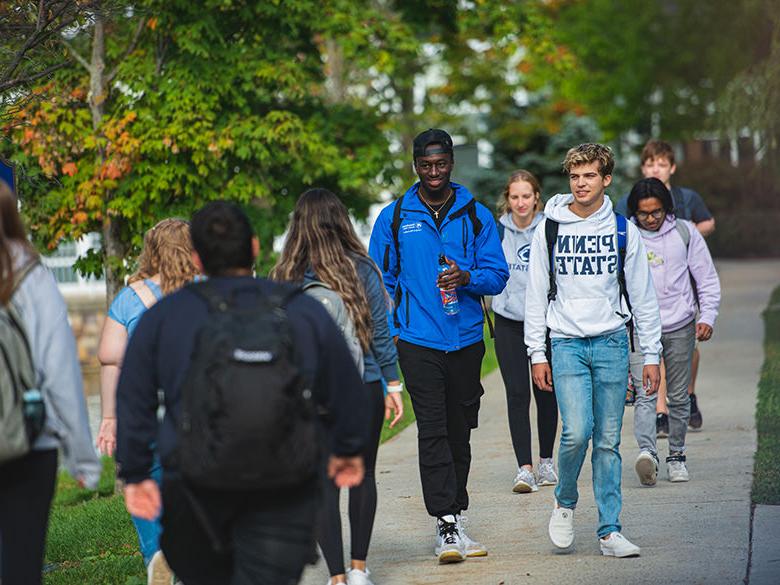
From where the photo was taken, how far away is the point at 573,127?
28047mm

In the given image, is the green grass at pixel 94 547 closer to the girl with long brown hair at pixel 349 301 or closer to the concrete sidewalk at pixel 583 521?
the concrete sidewalk at pixel 583 521

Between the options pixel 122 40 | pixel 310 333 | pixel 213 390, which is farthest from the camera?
pixel 122 40

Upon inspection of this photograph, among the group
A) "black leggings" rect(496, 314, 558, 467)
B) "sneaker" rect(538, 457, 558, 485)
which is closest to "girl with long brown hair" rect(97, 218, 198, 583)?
"black leggings" rect(496, 314, 558, 467)

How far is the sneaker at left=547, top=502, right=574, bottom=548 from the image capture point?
21.7ft

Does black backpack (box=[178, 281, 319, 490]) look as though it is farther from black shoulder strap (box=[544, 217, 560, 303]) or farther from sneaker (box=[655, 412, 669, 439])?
sneaker (box=[655, 412, 669, 439])

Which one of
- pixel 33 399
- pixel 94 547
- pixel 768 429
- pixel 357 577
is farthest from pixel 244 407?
pixel 768 429

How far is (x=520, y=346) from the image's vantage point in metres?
8.73

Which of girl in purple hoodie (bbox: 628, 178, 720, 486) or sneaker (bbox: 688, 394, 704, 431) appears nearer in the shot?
girl in purple hoodie (bbox: 628, 178, 720, 486)

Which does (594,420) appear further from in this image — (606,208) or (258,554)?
(258,554)

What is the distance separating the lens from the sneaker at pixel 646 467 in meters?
8.25

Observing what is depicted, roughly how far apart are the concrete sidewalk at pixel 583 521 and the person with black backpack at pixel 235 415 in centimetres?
229

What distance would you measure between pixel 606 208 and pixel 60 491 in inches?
313

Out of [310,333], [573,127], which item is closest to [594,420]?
[310,333]

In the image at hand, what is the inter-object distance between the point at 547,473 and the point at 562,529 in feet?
7.01
